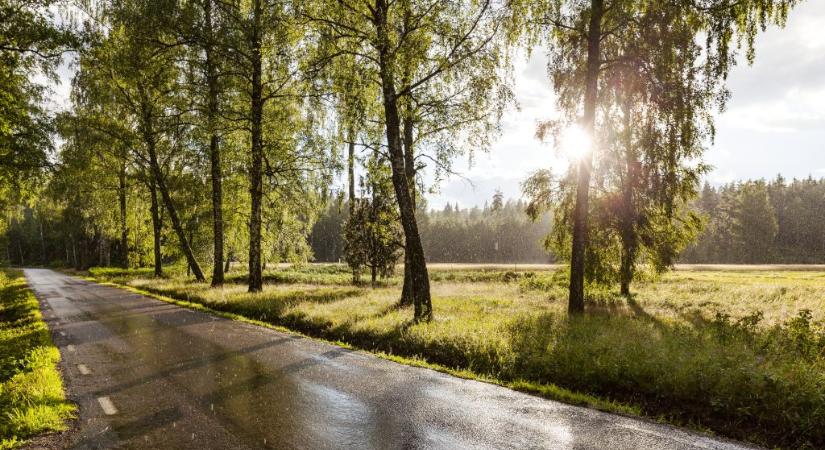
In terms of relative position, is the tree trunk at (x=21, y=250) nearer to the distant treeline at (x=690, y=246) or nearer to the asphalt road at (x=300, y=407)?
the distant treeline at (x=690, y=246)

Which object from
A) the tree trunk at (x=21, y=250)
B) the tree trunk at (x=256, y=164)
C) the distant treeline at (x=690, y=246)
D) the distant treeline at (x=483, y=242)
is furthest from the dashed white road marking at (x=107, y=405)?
the tree trunk at (x=21, y=250)

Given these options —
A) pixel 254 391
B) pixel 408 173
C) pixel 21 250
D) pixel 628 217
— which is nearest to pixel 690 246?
pixel 628 217

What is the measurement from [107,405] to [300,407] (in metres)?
2.83

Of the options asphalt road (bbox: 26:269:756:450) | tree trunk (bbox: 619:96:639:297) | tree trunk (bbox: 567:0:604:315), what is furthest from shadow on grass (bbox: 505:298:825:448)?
tree trunk (bbox: 619:96:639:297)

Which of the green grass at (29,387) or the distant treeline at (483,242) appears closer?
the green grass at (29,387)

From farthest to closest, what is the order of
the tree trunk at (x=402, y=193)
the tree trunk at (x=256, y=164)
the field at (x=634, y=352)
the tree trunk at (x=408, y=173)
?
1. the tree trunk at (x=256, y=164)
2. the tree trunk at (x=408, y=173)
3. the tree trunk at (x=402, y=193)
4. the field at (x=634, y=352)

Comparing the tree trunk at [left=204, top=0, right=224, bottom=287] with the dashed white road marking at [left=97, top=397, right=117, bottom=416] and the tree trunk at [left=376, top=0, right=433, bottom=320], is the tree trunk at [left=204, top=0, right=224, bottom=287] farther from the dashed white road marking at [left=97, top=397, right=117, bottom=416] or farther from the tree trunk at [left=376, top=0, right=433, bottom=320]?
the dashed white road marking at [left=97, top=397, right=117, bottom=416]

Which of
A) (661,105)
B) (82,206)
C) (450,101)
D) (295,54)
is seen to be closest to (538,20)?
(450,101)

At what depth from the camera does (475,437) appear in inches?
209

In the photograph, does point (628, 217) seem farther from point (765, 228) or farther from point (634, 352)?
point (765, 228)

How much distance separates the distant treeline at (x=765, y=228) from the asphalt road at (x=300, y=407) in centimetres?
8260

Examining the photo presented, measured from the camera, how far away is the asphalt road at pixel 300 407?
525 centimetres

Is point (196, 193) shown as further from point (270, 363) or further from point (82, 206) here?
point (270, 363)

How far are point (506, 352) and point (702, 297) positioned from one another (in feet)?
46.9
